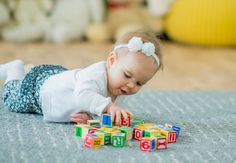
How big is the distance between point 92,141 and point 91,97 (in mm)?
171

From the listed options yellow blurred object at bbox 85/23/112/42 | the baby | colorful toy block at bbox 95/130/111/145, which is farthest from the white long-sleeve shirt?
yellow blurred object at bbox 85/23/112/42

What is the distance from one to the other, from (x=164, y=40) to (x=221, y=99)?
150 cm

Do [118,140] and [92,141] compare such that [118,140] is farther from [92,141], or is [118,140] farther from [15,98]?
[15,98]

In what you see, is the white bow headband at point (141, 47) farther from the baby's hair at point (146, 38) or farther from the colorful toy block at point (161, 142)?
the colorful toy block at point (161, 142)

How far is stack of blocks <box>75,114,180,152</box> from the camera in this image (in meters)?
1.24

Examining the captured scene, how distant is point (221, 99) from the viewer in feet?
6.17

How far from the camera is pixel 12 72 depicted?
1654 mm

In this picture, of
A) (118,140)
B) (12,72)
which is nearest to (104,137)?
(118,140)

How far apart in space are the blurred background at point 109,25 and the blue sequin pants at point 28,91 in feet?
3.88

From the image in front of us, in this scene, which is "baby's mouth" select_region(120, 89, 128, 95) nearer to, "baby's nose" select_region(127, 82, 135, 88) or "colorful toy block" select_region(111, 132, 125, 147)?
"baby's nose" select_region(127, 82, 135, 88)

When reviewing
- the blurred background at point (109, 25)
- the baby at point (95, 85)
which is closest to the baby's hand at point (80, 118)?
the baby at point (95, 85)

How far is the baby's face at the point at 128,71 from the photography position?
4.57 ft

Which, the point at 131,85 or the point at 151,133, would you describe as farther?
the point at 131,85

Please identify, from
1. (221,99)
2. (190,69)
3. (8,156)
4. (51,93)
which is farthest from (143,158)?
(190,69)
